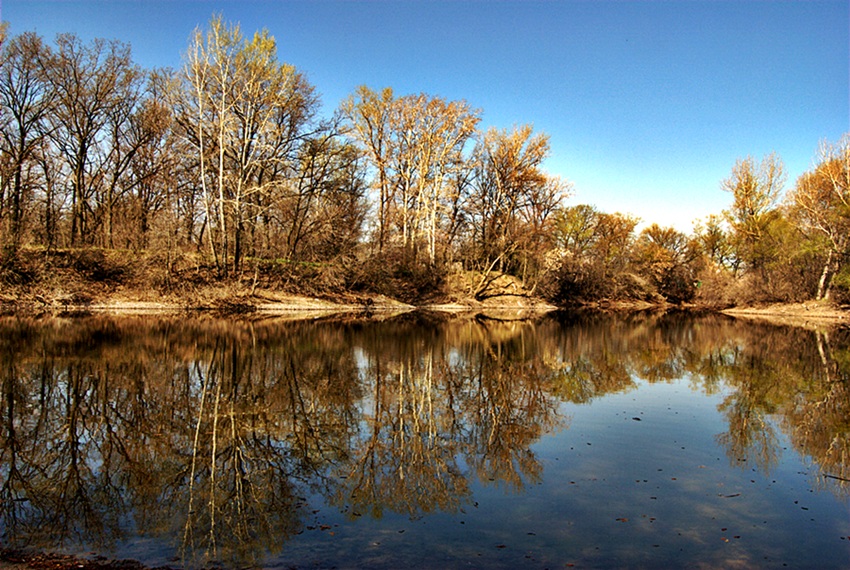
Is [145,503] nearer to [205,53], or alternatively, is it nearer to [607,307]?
[205,53]

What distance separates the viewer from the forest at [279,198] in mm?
30688

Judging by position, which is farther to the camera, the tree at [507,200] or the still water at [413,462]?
the tree at [507,200]

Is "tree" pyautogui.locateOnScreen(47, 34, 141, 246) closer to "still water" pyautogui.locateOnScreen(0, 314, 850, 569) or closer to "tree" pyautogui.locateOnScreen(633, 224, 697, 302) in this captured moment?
"still water" pyautogui.locateOnScreen(0, 314, 850, 569)

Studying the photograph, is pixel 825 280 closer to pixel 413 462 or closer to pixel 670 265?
pixel 670 265

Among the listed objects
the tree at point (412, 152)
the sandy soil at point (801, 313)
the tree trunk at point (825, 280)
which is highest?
the tree at point (412, 152)

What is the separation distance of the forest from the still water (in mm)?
19079

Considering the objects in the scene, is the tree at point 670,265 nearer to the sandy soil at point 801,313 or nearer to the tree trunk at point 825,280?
the sandy soil at point 801,313

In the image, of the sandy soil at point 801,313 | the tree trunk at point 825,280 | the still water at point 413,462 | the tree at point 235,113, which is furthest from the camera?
the tree trunk at point 825,280

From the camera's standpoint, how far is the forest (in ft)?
101

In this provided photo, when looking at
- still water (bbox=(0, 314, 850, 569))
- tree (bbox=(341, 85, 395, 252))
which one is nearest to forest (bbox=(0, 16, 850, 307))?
tree (bbox=(341, 85, 395, 252))

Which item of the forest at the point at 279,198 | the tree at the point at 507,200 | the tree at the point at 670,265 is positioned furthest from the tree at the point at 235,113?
the tree at the point at 670,265

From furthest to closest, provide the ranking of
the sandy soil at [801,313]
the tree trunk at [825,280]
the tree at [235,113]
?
the tree trunk at [825,280] → the sandy soil at [801,313] → the tree at [235,113]

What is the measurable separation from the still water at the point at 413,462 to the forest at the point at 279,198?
19079 millimetres

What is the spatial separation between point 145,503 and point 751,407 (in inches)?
411
